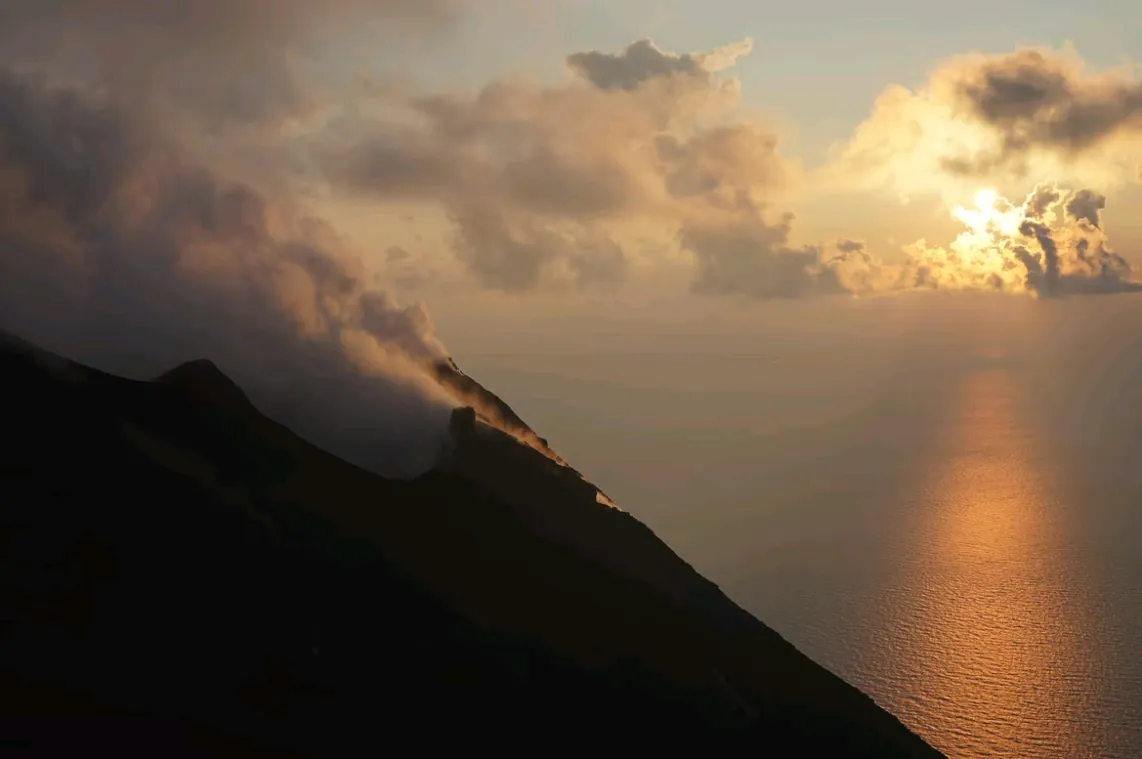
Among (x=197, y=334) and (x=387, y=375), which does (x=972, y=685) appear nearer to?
(x=387, y=375)

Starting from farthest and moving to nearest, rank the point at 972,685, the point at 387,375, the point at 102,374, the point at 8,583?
the point at 972,685 → the point at 387,375 → the point at 102,374 → the point at 8,583

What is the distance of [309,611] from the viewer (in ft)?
141

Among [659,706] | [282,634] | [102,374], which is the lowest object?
[282,634]

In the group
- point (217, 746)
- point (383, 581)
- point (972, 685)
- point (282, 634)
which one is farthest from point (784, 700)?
point (972, 685)

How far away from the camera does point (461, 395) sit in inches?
2771

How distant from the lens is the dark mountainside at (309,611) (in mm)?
36219

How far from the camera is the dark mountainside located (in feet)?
119

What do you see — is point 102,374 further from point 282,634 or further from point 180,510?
point 282,634

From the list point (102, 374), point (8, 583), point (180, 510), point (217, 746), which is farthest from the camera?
point (102, 374)

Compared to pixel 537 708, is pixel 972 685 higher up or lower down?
higher up

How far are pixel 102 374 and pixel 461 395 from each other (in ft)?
91.2

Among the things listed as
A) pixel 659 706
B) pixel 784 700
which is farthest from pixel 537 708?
pixel 784 700

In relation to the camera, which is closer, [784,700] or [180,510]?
[180,510]

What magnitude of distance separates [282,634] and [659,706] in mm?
21393
